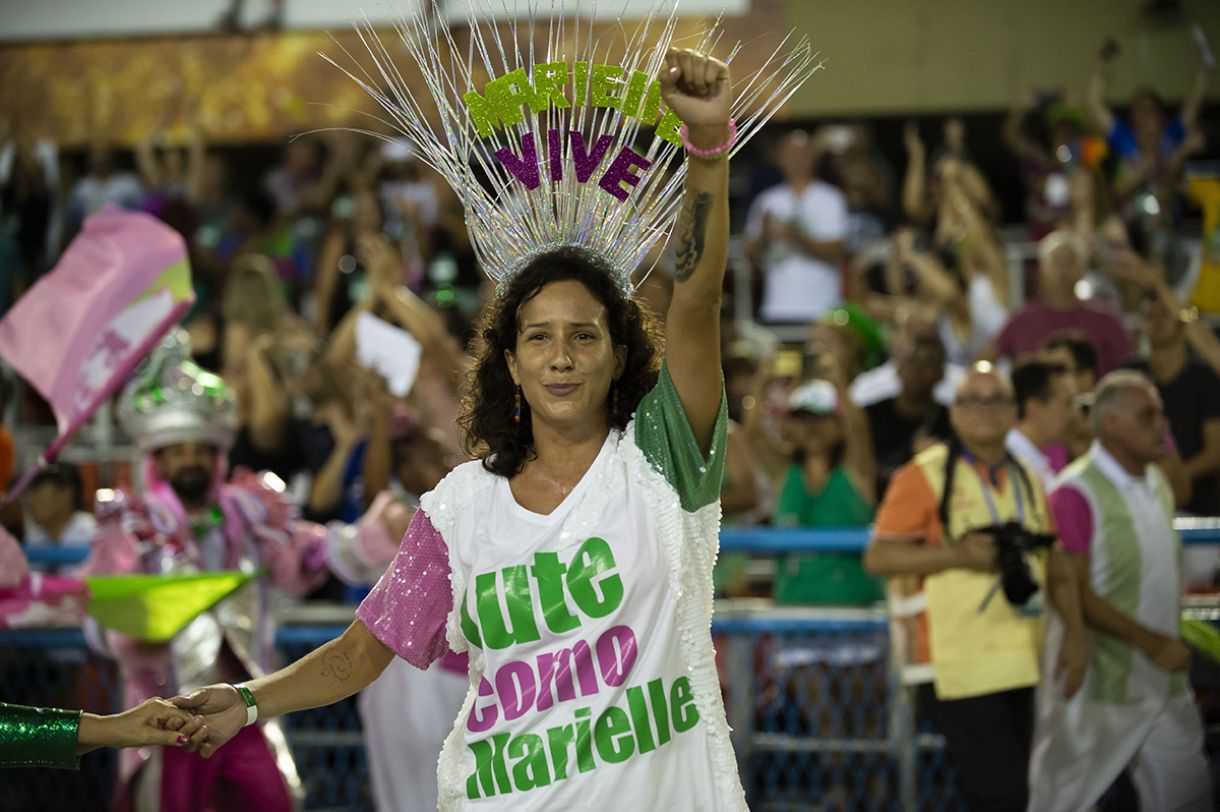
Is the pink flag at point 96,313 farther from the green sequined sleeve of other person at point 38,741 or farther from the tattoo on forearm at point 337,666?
the tattoo on forearm at point 337,666

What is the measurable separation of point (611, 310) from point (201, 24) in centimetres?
801

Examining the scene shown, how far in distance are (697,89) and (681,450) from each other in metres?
0.65

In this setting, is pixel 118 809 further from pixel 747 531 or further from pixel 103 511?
pixel 747 531

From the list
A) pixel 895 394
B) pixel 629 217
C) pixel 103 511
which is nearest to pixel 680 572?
pixel 629 217

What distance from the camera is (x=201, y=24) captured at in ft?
33.8

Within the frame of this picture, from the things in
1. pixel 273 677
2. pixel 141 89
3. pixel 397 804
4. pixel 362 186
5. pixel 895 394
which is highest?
pixel 141 89

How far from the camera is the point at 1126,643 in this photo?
5316 millimetres

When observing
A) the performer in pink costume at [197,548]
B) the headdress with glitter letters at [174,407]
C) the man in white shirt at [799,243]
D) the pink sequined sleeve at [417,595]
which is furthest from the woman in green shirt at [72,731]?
the man in white shirt at [799,243]

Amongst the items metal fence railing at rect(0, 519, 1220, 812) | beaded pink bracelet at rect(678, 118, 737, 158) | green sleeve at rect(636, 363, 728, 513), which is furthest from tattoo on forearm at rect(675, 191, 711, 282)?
metal fence railing at rect(0, 519, 1220, 812)

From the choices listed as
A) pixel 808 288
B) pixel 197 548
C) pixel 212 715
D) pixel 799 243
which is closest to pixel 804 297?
pixel 808 288

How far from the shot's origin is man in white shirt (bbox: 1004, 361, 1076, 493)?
5887 mm

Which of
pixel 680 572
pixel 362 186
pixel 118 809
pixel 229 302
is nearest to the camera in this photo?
pixel 680 572

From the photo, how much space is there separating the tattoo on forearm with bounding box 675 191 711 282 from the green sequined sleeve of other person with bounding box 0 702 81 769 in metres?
1.52

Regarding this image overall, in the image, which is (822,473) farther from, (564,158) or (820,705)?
(564,158)
